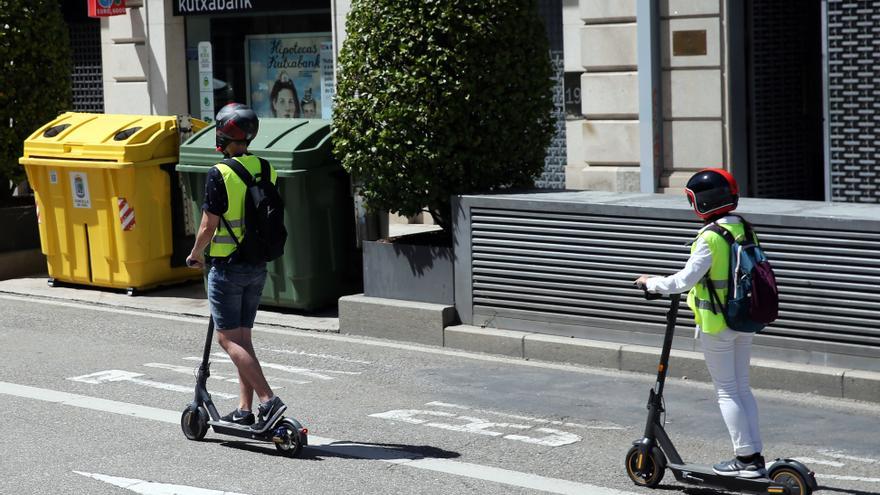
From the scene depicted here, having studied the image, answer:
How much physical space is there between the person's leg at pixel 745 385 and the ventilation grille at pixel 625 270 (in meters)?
2.27

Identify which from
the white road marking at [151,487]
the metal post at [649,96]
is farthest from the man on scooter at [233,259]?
the metal post at [649,96]

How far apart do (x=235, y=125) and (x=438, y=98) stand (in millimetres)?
3177

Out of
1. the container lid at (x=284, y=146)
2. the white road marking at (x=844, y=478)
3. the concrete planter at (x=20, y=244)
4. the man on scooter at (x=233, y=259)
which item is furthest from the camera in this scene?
the concrete planter at (x=20, y=244)

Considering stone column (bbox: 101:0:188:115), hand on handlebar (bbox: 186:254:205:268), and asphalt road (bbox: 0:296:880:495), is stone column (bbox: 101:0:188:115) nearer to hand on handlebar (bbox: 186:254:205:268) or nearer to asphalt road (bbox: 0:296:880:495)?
asphalt road (bbox: 0:296:880:495)

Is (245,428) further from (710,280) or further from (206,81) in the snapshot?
(206,81)

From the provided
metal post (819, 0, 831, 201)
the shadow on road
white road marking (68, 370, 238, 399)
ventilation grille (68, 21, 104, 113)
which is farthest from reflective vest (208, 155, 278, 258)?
ventilation grille (68, 21, 104, 113)

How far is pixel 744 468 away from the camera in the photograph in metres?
6.27

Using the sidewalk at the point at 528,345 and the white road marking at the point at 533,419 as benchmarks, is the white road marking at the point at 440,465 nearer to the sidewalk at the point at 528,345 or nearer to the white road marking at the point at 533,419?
the white road marking at the point at 533,419

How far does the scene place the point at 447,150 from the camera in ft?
34.2

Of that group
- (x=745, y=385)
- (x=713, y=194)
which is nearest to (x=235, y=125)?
(x=713, y=194)

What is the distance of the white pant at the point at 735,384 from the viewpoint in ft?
20.6

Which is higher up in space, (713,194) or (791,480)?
(713,194)

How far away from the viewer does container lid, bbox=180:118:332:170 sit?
11211 millimetres

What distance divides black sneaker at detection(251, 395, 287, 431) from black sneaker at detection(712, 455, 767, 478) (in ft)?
Result: 7.42
